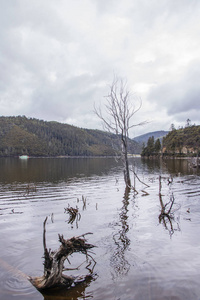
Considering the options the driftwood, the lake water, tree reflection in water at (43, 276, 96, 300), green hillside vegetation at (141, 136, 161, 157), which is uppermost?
green hillside vegetation at (141, 136, 161, 157)

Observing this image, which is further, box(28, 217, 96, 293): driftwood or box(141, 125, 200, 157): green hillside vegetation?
box(141, 125, 200, 157): green hillside vegetation

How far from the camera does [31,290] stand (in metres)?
5.46

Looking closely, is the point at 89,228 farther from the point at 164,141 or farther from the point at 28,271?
the point at 164,141

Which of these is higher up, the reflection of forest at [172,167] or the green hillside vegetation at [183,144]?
the green hillside vegetation at [183,144]

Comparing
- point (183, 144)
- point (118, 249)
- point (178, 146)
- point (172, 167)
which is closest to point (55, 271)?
point (118, 249)

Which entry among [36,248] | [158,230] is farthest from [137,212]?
[36,248]

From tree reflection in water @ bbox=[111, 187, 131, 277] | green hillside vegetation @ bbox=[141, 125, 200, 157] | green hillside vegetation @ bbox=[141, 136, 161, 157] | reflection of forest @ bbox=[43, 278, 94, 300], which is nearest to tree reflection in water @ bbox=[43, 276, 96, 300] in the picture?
reflection of forest @ bbox=[43, 278, 94, 300]

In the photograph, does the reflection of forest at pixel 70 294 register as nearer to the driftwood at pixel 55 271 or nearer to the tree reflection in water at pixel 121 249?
the driftwood at pixel 55 271

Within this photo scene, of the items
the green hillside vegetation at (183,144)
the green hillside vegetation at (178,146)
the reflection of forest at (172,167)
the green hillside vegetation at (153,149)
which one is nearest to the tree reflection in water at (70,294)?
the reflection of forest at (172,167)

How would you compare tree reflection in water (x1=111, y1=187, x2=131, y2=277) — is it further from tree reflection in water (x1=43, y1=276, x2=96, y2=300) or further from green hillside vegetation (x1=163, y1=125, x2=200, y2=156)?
green hillside vegetation (x1=163, y1=125, x2=200, y2=156)

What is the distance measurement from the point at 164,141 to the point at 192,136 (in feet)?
90.3

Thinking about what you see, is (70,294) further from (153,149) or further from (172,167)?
(153,149)

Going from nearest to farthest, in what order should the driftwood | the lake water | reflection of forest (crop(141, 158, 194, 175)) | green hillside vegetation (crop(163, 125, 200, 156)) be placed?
the driftwood
the lake water
reflection of forest (crop(141, 158, 194, 175))
green hillside vegetation (crop(163, 125, 200, 156))

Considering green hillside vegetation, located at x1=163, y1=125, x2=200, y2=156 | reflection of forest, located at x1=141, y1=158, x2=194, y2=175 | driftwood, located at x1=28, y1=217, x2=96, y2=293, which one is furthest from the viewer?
green hillside vegetation, located at x1=163, y1=125, x2=200, y2=156
